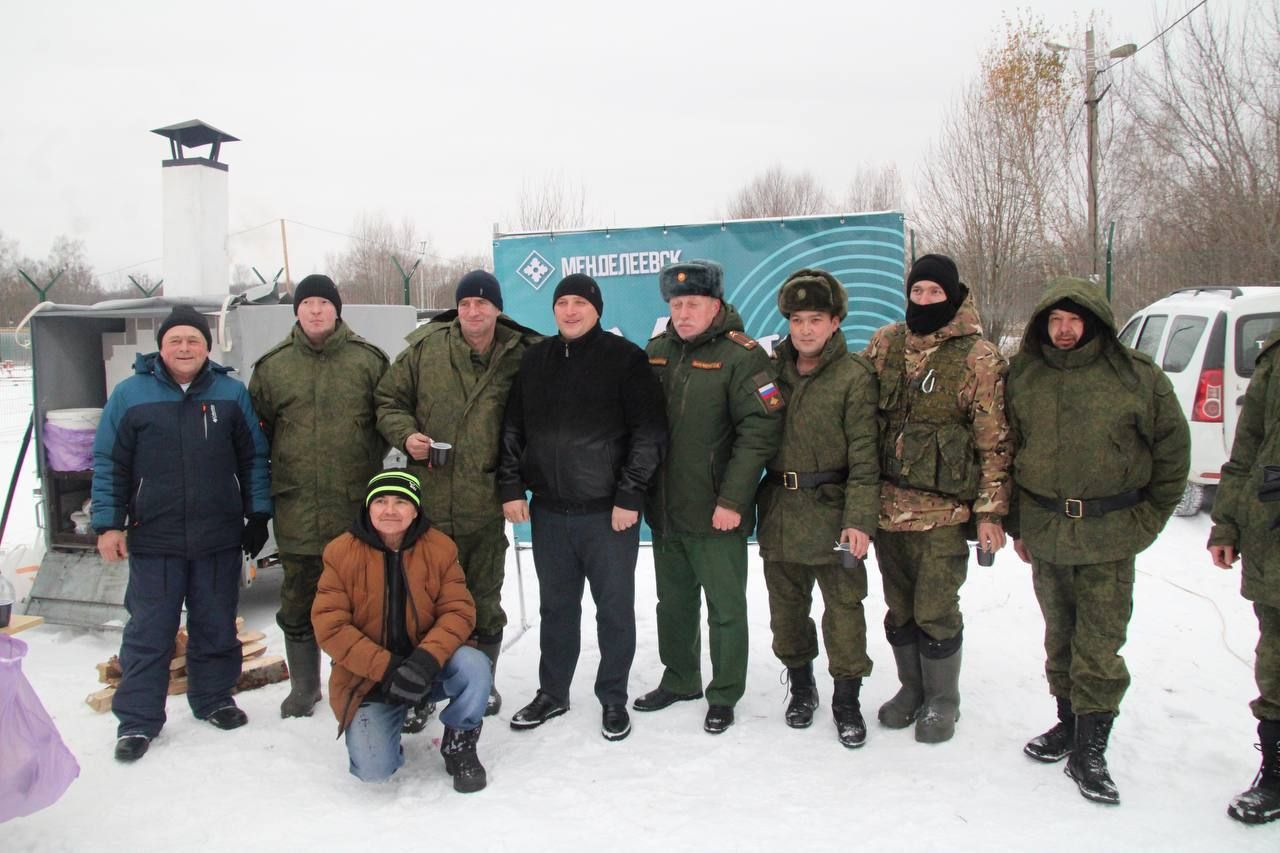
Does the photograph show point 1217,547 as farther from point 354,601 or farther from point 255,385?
point 255,385

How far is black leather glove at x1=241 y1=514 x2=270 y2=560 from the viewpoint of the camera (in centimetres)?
362

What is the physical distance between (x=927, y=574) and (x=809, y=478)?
22.7 inches

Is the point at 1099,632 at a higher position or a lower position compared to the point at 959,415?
lower

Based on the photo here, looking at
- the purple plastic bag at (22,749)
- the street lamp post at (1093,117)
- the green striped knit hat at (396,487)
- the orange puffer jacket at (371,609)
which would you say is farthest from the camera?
the street lamp post at (1093,117)

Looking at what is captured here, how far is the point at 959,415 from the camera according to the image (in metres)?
3.24

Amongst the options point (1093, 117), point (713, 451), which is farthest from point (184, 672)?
point (1093, 117)

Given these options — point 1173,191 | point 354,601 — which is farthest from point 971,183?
point 354,601

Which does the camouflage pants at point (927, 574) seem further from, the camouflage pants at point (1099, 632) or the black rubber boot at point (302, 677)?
the black rubber boot at point (302, 677)

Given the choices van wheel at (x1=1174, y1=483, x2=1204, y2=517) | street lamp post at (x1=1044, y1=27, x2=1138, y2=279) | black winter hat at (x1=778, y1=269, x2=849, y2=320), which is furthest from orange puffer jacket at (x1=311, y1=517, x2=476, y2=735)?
street lamp post at (x1=1044, y1=27, x2=1138, y2=279)

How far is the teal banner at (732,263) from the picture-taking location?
509 centimetres

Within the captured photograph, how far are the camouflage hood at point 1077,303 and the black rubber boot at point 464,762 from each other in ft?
8.23

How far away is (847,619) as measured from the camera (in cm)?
347

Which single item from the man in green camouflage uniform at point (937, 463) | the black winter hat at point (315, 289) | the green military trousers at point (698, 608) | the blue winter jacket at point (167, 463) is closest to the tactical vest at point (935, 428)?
the man in green camouflage uniform at point (937, 463)

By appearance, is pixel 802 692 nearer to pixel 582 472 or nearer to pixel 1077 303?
pixel 582 472
